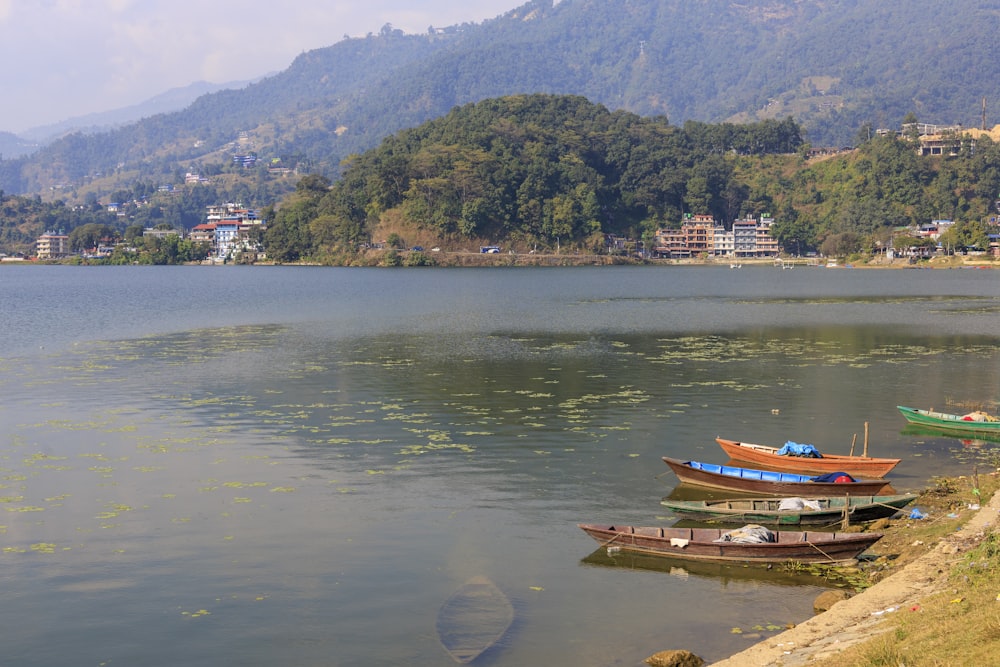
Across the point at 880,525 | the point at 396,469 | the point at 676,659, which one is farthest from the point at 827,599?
the point at 396,469

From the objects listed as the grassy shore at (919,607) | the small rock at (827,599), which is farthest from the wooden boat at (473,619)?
the small rock at (827,599)

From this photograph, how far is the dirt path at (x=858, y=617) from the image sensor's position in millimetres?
17250

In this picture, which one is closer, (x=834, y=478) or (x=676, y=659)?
(x=676, y=659)

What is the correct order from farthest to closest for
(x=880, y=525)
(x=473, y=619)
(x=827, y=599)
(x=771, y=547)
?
1. (x=880, y=525)
2. (x=771, y=547)
3. (x=827, y=599)
4. (x=473, y=619)

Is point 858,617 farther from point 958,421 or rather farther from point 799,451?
point 958,421

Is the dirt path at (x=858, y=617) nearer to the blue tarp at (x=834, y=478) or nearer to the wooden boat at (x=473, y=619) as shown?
the wooden boat at (x=473, y=619)

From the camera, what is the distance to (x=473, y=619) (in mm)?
20734

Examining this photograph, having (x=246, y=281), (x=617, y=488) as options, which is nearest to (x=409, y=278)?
(x=246, y=281)

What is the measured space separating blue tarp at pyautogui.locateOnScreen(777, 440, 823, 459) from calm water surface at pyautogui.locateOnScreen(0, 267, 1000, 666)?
3.60 meters

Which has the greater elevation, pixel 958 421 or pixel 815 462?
pixel 815 462

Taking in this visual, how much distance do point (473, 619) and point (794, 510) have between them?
1028cm

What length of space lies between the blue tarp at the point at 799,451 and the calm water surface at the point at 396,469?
360 cm

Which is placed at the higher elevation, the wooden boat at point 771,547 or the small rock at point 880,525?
the wooden boat at point 771,547

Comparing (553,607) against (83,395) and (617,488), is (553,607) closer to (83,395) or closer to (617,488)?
(617,488)
